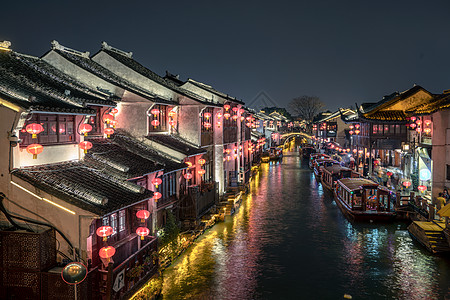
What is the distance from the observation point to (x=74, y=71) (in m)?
23.3

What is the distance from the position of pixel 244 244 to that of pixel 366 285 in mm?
8460

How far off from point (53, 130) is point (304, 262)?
591 inches

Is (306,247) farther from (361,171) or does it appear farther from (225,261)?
(361,171)

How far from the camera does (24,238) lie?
38.8ft

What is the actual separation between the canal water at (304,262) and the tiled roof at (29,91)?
923 cm

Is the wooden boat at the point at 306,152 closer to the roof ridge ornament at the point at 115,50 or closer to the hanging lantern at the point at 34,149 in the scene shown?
the roof ridge ornament at the point at 115,50

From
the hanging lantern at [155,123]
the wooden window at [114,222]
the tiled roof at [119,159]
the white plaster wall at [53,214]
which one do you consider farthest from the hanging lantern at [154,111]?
the white plaster wall at [53,214]

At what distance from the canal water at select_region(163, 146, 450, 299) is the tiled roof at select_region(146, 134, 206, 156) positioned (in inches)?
229

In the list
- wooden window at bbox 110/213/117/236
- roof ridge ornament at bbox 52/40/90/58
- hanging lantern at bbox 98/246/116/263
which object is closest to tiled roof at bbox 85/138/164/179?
wooden window at bbox 110/213/117/236

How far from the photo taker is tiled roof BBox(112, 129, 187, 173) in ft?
69.6

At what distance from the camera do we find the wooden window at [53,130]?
13590 mm

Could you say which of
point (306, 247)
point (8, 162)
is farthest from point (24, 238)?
point (306, 247)

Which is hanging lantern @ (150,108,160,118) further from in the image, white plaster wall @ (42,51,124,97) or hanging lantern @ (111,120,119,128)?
white plaster wall @ (42,51,124,97)

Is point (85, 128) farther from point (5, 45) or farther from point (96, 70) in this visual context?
point (96, 70)
